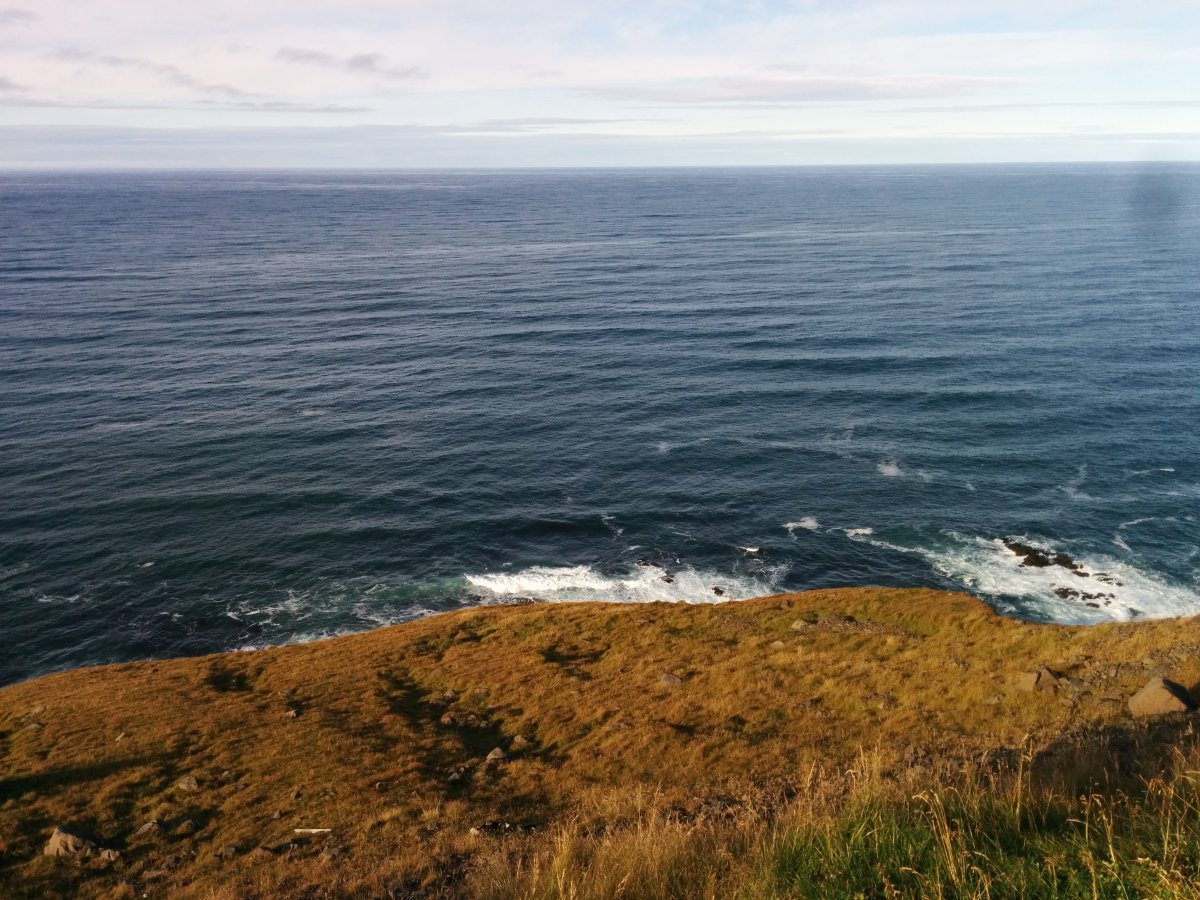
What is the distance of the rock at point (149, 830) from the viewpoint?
25.1m

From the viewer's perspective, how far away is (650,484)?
71.8 m

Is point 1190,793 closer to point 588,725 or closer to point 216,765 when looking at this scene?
point 588,725

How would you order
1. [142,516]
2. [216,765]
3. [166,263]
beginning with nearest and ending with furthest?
[216,765] → [142,516] → [166,263]

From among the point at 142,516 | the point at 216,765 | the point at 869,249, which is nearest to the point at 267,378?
the point at 142,516

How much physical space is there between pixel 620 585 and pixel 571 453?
75.1ft

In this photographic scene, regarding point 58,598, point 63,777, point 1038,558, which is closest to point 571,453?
point 1038,558

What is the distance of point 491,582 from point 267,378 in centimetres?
5550

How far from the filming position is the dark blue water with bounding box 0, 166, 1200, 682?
187ft

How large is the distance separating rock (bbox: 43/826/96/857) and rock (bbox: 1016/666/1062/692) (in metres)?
33.9

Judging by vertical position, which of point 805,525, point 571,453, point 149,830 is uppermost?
point 149,830

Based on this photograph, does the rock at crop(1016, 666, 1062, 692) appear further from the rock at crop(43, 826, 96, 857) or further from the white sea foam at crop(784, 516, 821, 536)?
the rock at crop(43, 826, 96, 857)

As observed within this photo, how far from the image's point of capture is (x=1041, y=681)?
31703 mm

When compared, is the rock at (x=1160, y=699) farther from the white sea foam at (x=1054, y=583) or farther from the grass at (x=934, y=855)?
the white sea foam at (x=1054, y=583)

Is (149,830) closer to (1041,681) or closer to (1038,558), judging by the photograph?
(1041,681)
